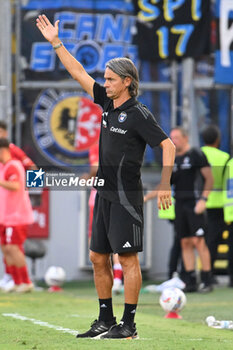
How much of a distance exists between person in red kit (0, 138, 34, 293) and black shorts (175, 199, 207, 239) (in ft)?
6.78

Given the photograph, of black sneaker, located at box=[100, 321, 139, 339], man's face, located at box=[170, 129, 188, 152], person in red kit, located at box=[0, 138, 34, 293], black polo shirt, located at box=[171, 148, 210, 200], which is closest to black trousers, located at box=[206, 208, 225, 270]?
black polo shirt, located at box=[171, 148, 210, 200]

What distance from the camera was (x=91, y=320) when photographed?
8867 mm

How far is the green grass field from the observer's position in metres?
6.67

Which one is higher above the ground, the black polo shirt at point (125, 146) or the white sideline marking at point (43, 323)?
the black polo shirt at point (125, 146)

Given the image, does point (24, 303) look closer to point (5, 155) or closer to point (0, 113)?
point (5, 155)

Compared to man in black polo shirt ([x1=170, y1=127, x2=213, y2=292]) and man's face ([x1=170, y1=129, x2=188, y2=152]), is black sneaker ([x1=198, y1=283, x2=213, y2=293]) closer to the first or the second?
man in black polo shirt ([x1=170, y1=127, x2=213, y2=292])

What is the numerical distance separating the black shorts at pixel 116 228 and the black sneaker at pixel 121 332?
0.55 metres

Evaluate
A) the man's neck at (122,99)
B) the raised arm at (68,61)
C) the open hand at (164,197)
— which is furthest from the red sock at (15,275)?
the open hand at (164,197)

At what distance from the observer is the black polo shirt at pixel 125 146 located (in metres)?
6.95

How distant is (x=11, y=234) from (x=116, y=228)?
5671 millimetres

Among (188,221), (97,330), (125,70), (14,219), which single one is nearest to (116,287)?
(188,221)

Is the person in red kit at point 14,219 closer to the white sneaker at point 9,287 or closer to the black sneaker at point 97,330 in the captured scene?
the white sneaker at point 9,287

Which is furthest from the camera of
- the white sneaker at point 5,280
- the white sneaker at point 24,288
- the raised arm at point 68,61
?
the white sneaker at point 5,280

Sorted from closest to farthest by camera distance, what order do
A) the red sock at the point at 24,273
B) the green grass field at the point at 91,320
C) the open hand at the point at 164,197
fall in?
the green grass field at the point at 91,320
the open hand at the point at 164,197
the red sock at the point at 24,273
